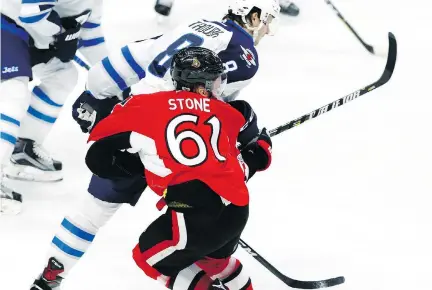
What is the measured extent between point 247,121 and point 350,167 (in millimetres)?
1440

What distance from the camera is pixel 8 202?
10.5ft

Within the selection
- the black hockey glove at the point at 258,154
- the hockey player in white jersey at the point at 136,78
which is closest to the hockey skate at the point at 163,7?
the hockey player in white jersey at the point at 136,78

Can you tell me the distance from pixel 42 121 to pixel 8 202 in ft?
1.40

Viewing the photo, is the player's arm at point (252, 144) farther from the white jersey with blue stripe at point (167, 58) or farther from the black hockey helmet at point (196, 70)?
the black hockey helmet at point (196, 70)

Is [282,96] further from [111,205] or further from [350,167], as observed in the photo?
[111,205]

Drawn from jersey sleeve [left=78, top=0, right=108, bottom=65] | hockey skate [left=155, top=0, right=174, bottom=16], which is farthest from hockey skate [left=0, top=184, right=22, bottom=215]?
hockey skate [left=155, top=0, right=174, bottom=16]

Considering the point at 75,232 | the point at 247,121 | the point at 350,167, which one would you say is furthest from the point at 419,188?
the point at 75,232

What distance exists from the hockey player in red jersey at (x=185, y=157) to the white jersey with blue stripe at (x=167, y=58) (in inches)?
6.5

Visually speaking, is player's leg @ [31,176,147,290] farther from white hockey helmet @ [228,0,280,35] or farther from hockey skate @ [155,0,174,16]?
hockey skate @ [155,0,174,16]

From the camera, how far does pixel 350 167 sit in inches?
149

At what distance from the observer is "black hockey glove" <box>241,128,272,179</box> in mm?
2428

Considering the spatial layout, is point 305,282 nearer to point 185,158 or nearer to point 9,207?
point 185,158

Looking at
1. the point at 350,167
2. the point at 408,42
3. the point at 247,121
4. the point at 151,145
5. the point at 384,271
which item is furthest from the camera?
the point at 408,42

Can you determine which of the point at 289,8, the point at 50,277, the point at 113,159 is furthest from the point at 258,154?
the point at 289,8
